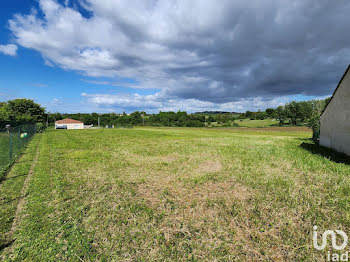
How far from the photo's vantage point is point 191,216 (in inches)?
161

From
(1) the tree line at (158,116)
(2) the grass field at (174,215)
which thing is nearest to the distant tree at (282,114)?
(1) the tree line at (158,116)

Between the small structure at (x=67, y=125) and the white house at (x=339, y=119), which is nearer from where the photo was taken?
the white house at (x=339, y=119)

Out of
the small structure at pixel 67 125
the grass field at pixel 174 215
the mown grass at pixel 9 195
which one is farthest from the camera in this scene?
the small structure at pixel 67 125

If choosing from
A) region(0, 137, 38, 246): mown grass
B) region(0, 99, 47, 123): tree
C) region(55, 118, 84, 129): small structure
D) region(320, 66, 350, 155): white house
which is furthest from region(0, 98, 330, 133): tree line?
region(0, 137, 38, 246): mown grass

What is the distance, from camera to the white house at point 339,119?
9.90 metres

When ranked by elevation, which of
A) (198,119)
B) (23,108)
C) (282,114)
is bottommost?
(198,119)

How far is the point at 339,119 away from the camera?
35.1ft

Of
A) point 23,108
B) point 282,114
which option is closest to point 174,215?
point 23,108

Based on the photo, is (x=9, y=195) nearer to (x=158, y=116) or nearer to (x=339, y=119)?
(x=339, y=119)

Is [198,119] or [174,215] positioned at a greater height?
[198,119]

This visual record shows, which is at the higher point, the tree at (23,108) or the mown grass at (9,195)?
the tree at (23,108)

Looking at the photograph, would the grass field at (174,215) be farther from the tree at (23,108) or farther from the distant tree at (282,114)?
the distant tree at (282,114)

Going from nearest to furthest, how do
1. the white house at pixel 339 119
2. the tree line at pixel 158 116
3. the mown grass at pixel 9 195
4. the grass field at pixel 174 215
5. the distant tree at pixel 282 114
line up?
the grass field at pixel 174 215, the mown grass at pixel 9 195, the white house at pixel 339 119, the tree line at pixel 158 116, the distant tree at pixel 282 114

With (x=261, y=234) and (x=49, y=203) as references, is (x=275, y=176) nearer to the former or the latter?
(x=261, y=234)
